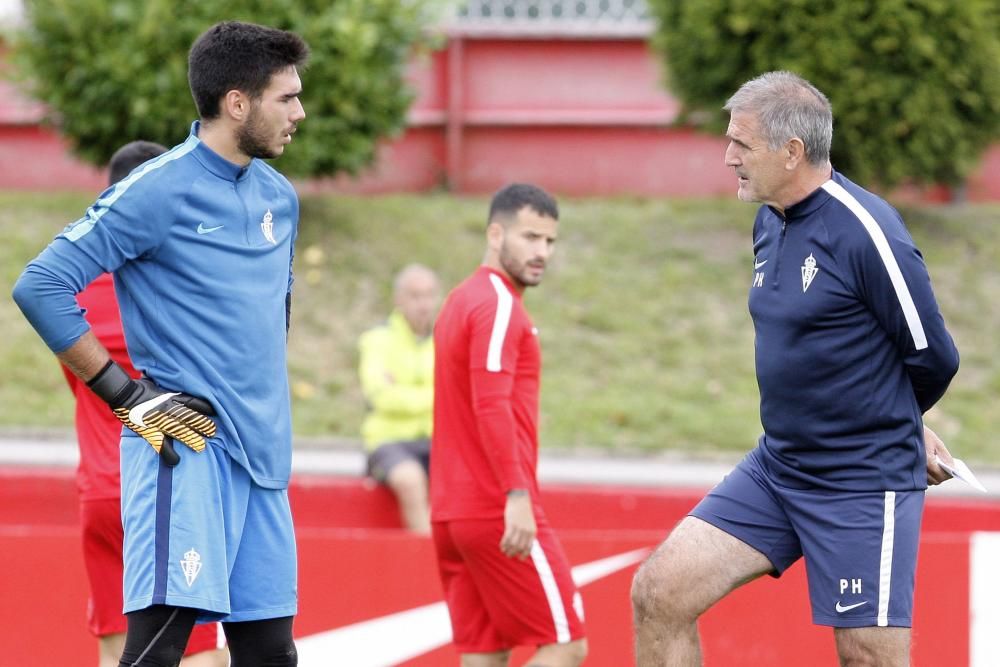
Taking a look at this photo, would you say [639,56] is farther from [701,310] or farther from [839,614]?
[839,614]

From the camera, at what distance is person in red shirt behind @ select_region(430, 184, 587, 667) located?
5039 mm

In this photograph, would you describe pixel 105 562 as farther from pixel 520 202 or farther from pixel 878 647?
pixel 878 647

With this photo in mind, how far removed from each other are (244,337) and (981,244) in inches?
376

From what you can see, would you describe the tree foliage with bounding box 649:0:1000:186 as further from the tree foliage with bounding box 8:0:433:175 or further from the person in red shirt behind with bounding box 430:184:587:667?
the person in red shirt behind with bounding box 430:184:587:667

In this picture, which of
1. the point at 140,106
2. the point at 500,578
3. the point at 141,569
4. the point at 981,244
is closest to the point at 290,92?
the point at 141,569

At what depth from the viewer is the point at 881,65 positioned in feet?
37.0

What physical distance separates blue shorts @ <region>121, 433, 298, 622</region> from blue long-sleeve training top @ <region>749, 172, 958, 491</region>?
159cm

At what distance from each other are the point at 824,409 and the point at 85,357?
7.03ft

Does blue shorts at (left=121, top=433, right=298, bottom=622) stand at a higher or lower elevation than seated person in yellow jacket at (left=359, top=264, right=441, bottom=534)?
higher

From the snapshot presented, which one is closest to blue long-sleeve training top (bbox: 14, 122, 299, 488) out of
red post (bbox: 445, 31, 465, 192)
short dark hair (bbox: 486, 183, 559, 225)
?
short dark hair (bbox: 486, 183, 559, 225)

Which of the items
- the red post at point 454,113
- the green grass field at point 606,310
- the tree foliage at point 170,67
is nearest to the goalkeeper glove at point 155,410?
the green grass field at point 606,310

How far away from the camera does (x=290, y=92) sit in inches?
165

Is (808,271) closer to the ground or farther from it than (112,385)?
farther from it

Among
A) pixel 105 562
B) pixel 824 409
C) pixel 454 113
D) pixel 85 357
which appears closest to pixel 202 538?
pixel 85 357
